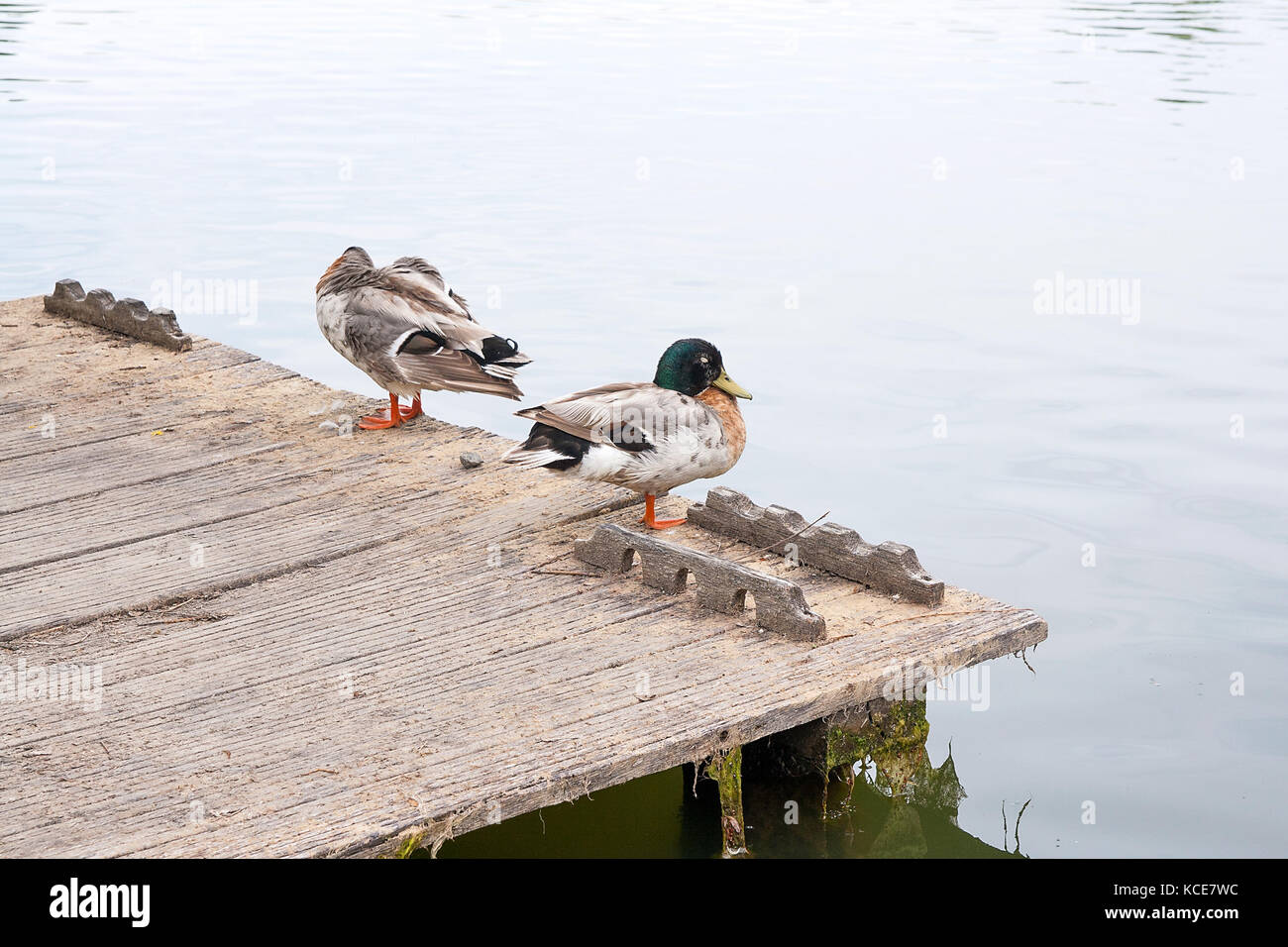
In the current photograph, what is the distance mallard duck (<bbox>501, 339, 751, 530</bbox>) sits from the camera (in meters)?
6.30

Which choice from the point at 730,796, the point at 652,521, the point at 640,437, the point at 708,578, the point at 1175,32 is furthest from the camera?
the point at 1175,32

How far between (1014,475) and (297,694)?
713 centimetres

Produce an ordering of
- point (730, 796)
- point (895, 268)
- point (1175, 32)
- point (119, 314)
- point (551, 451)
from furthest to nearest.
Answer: point (1175, 32) → point (895, 268) → point (119, 314) → point (551, 451) → point (730, 796)

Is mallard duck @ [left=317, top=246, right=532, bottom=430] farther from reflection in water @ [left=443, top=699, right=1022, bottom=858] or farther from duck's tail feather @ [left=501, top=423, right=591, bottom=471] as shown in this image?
reflection in water @ [left=443, top=699, right=1022, bottom=858]

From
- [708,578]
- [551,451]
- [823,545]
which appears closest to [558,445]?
[551,451]

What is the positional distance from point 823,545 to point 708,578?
2.07 ft

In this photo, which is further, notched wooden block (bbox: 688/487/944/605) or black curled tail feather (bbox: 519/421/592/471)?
black curled tail feather (bbox: 519/421/592/471)

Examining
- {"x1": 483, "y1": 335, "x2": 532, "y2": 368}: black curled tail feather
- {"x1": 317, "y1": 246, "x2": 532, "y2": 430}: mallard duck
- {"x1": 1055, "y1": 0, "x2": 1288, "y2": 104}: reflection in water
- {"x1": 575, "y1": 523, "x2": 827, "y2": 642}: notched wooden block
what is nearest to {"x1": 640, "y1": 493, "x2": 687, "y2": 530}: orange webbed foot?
{"x1": 575, "y1": 523, "x2": 827, "y2": 642}: notched wooden block

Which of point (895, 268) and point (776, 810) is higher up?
point (895, 268)

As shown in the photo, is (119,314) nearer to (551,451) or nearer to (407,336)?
(407,336)

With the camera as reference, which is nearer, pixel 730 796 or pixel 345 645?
pixel 730 796

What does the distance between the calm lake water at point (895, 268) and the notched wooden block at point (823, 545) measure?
92 cm

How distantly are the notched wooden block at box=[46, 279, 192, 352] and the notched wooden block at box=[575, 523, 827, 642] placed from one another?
421cm

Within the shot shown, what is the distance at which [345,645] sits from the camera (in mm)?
5465
